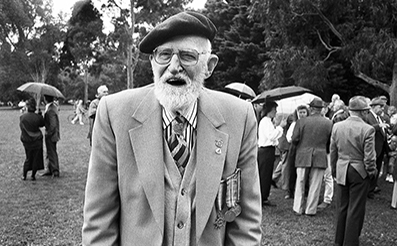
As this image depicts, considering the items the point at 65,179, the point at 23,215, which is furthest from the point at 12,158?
the point at 23,215

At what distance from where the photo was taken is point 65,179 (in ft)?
32.4

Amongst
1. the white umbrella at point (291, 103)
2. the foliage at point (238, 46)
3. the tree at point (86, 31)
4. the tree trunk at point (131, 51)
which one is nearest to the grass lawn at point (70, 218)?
the white umbrella at point (291, 103)

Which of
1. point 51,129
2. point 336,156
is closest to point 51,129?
point 51,129

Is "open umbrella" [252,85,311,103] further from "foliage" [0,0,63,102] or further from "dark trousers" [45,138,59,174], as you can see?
"foliage" [0,0,63,102]

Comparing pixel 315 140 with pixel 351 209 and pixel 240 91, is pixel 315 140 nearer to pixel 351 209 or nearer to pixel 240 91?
pixel 351 209

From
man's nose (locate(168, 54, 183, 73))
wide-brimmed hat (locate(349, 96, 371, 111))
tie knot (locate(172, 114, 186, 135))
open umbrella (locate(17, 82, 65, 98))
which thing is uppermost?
man's nose (locate(168, 54, 183, 73))

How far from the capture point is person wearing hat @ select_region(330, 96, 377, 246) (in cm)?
548

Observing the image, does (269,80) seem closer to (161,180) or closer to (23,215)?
(23,215)

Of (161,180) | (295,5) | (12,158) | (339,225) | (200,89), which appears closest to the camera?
(161,180)

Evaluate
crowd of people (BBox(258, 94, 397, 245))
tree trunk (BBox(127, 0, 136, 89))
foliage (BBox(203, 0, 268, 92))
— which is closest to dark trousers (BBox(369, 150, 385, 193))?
crowd of people (BBox(258, 94, 397, 245))

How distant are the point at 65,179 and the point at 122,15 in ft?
69.2

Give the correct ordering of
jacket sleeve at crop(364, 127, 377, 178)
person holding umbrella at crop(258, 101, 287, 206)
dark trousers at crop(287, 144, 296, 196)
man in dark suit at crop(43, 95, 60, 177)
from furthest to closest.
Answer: man in dark suit at crop(43, 95, 60, 177) < dark trousers at crop(287, 144, 296, 196) < person holding umbrella at crop(258, 101, 287, 206) < jacket sleeve at crop(364, 127, 377, 178)

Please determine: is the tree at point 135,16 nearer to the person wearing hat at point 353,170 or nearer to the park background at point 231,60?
→ the park background at point 231,60

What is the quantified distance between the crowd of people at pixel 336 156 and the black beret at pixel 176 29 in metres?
4.29
